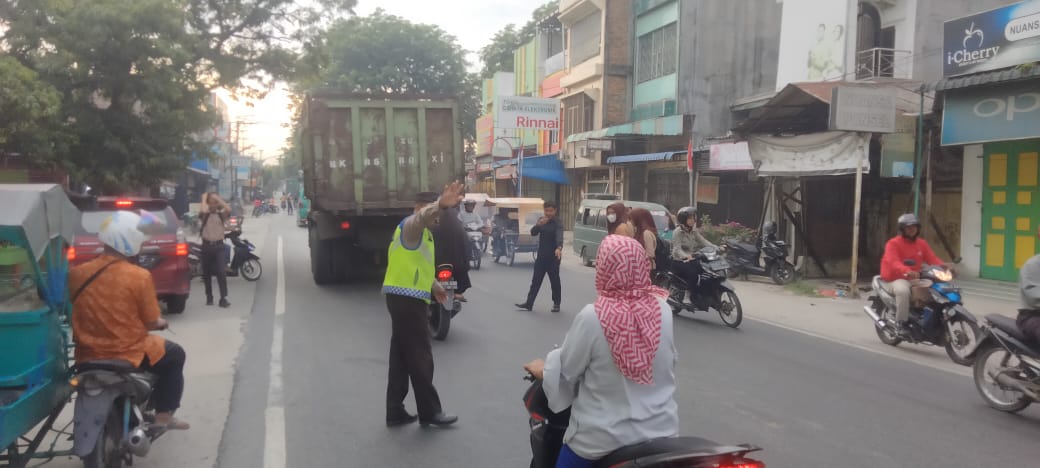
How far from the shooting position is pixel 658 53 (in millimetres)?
25625

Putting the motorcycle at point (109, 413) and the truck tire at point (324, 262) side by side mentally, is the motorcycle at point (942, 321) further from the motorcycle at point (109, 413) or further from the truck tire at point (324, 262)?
the truck tire at point (324, 262)

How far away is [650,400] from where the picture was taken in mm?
2871

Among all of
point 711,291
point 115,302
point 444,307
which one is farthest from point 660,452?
point 711,291

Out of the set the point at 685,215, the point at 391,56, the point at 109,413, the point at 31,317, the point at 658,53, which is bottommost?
the point at 109,413

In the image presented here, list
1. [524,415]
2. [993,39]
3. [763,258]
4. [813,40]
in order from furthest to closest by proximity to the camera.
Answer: [813,40], [763,258], [993,39], [524,415]

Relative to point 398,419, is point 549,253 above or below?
above

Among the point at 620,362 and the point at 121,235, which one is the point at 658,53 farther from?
the point at 620,362

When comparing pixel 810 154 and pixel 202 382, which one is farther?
pixel 810 154

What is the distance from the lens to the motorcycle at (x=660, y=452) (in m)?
2.61

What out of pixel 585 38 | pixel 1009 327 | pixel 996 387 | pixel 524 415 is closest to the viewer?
pixel 524 415

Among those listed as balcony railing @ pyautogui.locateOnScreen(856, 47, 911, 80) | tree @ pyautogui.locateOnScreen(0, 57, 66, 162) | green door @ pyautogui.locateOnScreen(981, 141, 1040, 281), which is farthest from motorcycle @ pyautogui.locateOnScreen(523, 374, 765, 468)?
balcony railing @ pyautogui.locateOnScreen(856, 47, 911, 80)

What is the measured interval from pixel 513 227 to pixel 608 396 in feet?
52.7

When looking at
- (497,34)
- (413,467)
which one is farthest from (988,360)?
(497,34)

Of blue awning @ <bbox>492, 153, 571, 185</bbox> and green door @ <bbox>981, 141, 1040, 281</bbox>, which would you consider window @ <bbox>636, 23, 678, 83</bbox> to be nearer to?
blue awning @ <bbox>492, 153, 571, 185</bbox>
